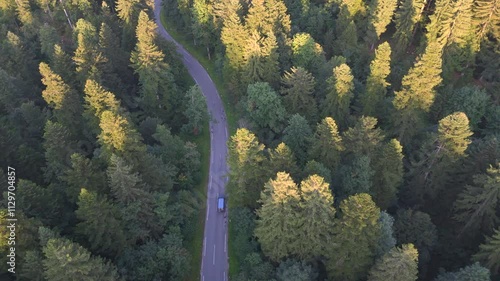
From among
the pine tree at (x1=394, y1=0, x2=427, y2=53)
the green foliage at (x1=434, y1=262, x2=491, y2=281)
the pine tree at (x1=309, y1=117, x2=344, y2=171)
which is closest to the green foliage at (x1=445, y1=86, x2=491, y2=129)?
the pine tree at (x1=394, y1=0, x2=427, y2=53)

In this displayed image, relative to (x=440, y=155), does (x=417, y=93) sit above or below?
above

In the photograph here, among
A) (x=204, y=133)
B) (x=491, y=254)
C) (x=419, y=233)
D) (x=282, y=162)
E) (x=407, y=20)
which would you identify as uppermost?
(x=407, y=20)

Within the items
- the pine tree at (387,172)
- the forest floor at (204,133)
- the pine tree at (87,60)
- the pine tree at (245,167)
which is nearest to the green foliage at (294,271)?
the forest floor at (204,133)

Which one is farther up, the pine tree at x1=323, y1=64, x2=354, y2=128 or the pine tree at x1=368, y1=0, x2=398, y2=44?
the pine tree at x1=368, y1=0, x2=398, y2=44

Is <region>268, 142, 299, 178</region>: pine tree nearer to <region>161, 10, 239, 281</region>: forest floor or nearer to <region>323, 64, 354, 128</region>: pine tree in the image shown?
<region>161, 10, 239, 281</region>: forest floor

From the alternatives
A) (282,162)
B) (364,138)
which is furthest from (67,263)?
(364,138)

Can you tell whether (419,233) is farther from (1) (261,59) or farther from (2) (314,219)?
(1) (261,59)

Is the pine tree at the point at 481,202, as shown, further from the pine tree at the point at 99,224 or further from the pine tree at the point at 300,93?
the pine tree at the point at 99,224
